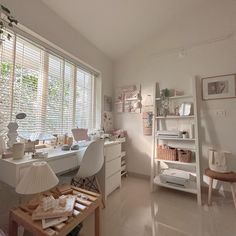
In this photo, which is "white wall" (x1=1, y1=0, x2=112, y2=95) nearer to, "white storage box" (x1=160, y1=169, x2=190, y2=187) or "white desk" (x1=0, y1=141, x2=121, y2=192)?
"white desk" (x1=0, y1=141, x2=121, y2=192)

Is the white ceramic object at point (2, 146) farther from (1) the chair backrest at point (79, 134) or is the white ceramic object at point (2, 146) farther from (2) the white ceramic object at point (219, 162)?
(2) the white ceramic object at point (219, 162)

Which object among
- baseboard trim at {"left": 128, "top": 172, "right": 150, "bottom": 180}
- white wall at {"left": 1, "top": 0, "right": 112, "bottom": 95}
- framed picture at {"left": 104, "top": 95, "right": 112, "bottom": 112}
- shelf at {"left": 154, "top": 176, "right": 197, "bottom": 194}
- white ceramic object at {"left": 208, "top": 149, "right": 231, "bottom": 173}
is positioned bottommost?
baseboard trim at {"left": 128, "top": 172, "right": 150, "bottom": 180}

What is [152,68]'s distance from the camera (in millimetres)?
3109

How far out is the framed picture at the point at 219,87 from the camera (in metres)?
2.39

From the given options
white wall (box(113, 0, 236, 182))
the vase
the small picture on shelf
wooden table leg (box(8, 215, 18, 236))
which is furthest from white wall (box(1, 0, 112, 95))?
wooden table leg (box(8, 215, 18, 236))

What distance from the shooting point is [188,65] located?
2.75 m

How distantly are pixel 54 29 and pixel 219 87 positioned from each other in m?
2.56

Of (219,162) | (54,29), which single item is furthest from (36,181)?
(219,162)

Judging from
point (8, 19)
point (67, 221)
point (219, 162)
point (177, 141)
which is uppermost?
point (8, 19)

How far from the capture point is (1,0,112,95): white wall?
1.74 m

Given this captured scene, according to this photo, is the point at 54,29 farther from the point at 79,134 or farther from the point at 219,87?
the point at 219,87

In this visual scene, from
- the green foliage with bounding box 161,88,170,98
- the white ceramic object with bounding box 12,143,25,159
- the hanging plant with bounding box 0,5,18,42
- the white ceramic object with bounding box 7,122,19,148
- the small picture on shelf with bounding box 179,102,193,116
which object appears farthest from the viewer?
the green foliage with bounding box 161,88,170,98

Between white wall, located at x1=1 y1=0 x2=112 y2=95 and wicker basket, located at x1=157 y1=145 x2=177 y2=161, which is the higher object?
white wall, located at x1=1 y1=0 x2=112 y2=95

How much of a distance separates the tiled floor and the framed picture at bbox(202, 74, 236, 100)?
1563mm
